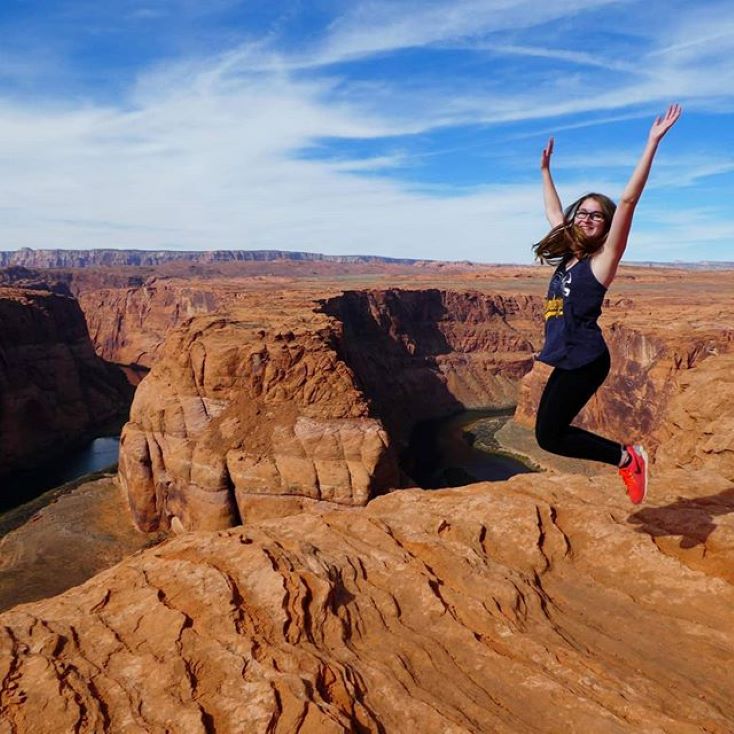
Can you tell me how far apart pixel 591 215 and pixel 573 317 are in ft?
3.41

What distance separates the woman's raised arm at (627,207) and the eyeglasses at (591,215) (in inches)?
11.8

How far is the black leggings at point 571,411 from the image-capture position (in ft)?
21.1

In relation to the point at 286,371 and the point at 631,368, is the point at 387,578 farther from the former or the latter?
the point at 631,368

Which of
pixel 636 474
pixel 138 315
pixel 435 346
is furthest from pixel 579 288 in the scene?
pixel 138 315

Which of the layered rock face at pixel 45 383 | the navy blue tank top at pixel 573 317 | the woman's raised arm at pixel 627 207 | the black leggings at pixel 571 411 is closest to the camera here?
the woman's raised arm at pixel 627 207

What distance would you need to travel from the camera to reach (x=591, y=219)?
18.8 feet

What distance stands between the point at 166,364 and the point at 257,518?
13.7 metres

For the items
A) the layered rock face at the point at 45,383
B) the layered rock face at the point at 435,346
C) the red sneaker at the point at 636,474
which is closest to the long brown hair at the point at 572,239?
the red sneaker at the point at 636,474

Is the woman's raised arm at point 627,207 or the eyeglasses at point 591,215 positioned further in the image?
the eyeglasses at point 591,215

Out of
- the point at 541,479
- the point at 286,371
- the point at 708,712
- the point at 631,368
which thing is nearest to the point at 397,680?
the point at 708,712

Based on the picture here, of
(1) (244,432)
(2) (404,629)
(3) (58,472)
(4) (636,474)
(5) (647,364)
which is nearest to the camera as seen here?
(2) (404,629)

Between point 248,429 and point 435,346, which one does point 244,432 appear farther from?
point 435,346

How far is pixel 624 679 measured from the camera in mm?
6207

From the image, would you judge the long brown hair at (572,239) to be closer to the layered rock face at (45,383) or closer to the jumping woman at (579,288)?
the jumping woman at (579,288)
